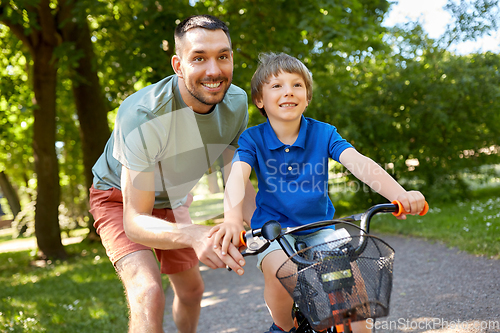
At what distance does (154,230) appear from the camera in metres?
2.27

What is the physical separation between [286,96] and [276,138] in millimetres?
249

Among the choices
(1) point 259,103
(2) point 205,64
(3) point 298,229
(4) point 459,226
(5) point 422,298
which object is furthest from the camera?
(4) point 459,226

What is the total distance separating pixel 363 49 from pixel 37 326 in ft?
22.1

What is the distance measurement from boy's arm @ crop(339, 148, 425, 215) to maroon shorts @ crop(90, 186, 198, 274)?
4.44 ft

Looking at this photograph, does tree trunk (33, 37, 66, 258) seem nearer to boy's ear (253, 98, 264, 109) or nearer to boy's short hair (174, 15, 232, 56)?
boy's short hair (174, 15, 232, 56)

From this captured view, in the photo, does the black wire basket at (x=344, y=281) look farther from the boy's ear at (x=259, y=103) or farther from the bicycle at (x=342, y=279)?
the boy's ear at (x=259, y=103)

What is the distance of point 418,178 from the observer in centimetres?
962

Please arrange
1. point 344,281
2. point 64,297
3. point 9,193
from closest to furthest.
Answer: point 344,281
point 64,297
point 9,193

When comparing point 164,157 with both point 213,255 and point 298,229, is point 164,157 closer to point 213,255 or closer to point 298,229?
point 213,255

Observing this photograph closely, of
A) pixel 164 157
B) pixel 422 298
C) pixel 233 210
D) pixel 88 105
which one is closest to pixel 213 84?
pixel 164 157

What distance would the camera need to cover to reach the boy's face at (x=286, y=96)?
2496mm

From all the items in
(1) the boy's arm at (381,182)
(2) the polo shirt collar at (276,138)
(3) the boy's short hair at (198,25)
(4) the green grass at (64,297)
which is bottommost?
(4) the green grass at (64,297)

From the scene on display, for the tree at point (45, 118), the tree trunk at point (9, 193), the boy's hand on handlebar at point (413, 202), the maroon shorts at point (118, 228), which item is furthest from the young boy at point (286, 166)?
the tree trunk at point (9, 193)

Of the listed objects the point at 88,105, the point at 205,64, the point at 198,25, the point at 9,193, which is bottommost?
the point at 9,193
